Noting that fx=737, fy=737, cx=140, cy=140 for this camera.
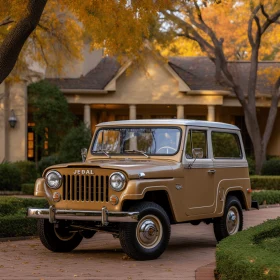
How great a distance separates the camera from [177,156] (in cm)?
1124

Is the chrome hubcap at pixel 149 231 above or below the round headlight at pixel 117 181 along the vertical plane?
below

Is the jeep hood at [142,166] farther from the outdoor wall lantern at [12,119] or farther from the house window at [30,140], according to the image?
the house window at [30,140]

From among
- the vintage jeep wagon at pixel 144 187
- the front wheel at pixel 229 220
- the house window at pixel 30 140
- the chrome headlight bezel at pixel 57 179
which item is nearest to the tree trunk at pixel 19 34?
the vintage jeep wagon at pixel 144 187

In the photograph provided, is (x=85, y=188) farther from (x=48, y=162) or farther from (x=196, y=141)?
(x=48, y=162)

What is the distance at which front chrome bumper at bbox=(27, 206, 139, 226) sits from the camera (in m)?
9.86

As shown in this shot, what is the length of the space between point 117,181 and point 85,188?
0.55 meters

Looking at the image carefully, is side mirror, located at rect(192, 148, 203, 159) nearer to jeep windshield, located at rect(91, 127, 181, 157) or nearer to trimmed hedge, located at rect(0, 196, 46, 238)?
jeep windshield, located at rect(91, 127, 181, 157)

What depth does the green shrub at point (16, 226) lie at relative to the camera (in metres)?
12.9

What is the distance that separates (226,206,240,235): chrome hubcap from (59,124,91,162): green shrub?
15.3 metres

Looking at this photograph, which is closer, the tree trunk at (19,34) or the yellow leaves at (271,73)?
the tree trunk at (19,34)

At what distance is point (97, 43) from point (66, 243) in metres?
8.79

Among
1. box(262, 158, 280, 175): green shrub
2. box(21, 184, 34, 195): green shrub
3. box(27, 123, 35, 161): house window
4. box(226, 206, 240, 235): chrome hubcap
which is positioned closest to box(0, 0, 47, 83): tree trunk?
box(226, 206, 240, 235): chrome hubcap

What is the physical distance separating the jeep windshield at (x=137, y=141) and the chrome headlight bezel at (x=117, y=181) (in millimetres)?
1255

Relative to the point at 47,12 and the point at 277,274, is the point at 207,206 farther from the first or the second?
the point at 47,12
